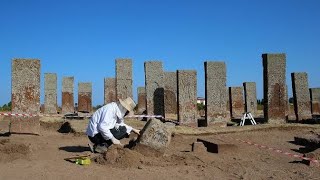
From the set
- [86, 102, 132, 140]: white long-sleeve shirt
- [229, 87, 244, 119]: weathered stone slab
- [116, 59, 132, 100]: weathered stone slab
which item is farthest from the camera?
[229, 87, 244, 119]: weathered stone slab

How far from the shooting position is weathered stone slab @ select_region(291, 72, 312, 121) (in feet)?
59.9

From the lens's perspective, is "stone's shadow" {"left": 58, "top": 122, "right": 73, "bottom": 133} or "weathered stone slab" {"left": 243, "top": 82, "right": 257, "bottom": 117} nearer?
"stone's shadow" {"left": 58, "top": 122, "right": 73, "bottom": 133}

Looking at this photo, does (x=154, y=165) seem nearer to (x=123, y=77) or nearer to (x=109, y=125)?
(x=109, y=125)

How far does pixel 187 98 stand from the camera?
52.9 feet

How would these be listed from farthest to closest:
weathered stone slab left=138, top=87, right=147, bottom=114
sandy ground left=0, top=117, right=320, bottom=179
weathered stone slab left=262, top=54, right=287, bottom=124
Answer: weathered stone slab left=138, top=87, right=147, bottom=114 → weathered stone slab left=262, top=54, right=287, bottom=124 → sandy ground left=0, top=117, right=320, bottom=179

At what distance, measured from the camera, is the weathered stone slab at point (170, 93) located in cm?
1856

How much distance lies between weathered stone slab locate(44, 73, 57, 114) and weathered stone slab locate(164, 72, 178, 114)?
31.4ft

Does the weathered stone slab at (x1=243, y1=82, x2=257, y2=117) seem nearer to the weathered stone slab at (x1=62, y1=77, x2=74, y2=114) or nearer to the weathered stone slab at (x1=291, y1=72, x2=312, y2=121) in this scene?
the weathered stone slab at (x1=291, y1=72, x2=312, y2=121)

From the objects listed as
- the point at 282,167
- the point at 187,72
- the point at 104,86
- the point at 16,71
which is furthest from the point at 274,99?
the point at 104,86

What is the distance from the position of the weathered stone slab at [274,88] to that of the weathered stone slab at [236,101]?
8.45 meters

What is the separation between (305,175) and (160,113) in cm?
1084

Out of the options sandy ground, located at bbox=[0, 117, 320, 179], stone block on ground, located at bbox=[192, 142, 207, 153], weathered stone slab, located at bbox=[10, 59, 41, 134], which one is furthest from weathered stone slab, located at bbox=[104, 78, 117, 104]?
stone block on ground, located at bbox=[192, 142, 207, 153]

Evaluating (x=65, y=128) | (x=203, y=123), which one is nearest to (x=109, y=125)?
(x=65, y=128)

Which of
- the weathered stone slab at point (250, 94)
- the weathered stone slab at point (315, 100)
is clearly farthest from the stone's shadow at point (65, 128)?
the weathered stone slab at point (315, 100)
